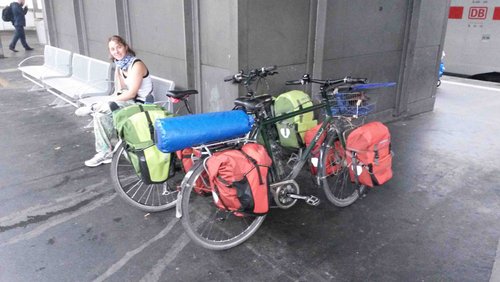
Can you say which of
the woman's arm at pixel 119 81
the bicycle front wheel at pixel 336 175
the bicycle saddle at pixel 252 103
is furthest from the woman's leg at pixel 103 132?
the bicycle front wheel at pixel 336 175

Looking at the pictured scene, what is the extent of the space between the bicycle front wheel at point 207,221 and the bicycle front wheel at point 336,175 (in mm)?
730

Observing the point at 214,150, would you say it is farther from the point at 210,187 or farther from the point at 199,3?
the point at 199,3

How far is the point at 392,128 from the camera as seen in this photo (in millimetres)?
6191

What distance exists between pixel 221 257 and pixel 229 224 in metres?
0.43

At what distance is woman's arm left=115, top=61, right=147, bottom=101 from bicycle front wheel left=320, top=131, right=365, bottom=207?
2175 millimetres

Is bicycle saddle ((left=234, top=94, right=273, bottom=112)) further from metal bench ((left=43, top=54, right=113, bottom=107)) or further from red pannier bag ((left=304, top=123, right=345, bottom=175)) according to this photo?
metal bench ((left=43, top=54, right=113, bottom=107))

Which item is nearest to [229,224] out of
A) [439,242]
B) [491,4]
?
[439,242]

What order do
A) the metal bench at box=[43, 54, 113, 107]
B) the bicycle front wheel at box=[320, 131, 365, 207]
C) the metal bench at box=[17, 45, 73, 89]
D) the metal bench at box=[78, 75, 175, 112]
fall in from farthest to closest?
1. the metal bench at box=[17, 45, 73, 89]
2. the metal bench at box=[43, 54, 113, 107]
3. the metal bench at box=[78, 75, 175, 112]
4. the bicycle front wheel at box=[320, 131, 365, 207]

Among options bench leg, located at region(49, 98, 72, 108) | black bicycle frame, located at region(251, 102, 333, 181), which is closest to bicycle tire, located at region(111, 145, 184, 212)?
black bicycle frame, located at region(251, 102, 333, 181)

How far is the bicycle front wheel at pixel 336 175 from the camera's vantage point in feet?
11.4

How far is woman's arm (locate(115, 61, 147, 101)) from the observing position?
4336 mm

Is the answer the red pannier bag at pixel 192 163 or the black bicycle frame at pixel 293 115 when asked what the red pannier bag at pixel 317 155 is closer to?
the black bicycle frame at pixel 293 115

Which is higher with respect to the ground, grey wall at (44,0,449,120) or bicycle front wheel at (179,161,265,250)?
grey wall at (44,0,449,120)

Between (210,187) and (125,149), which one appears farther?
(125,149)
